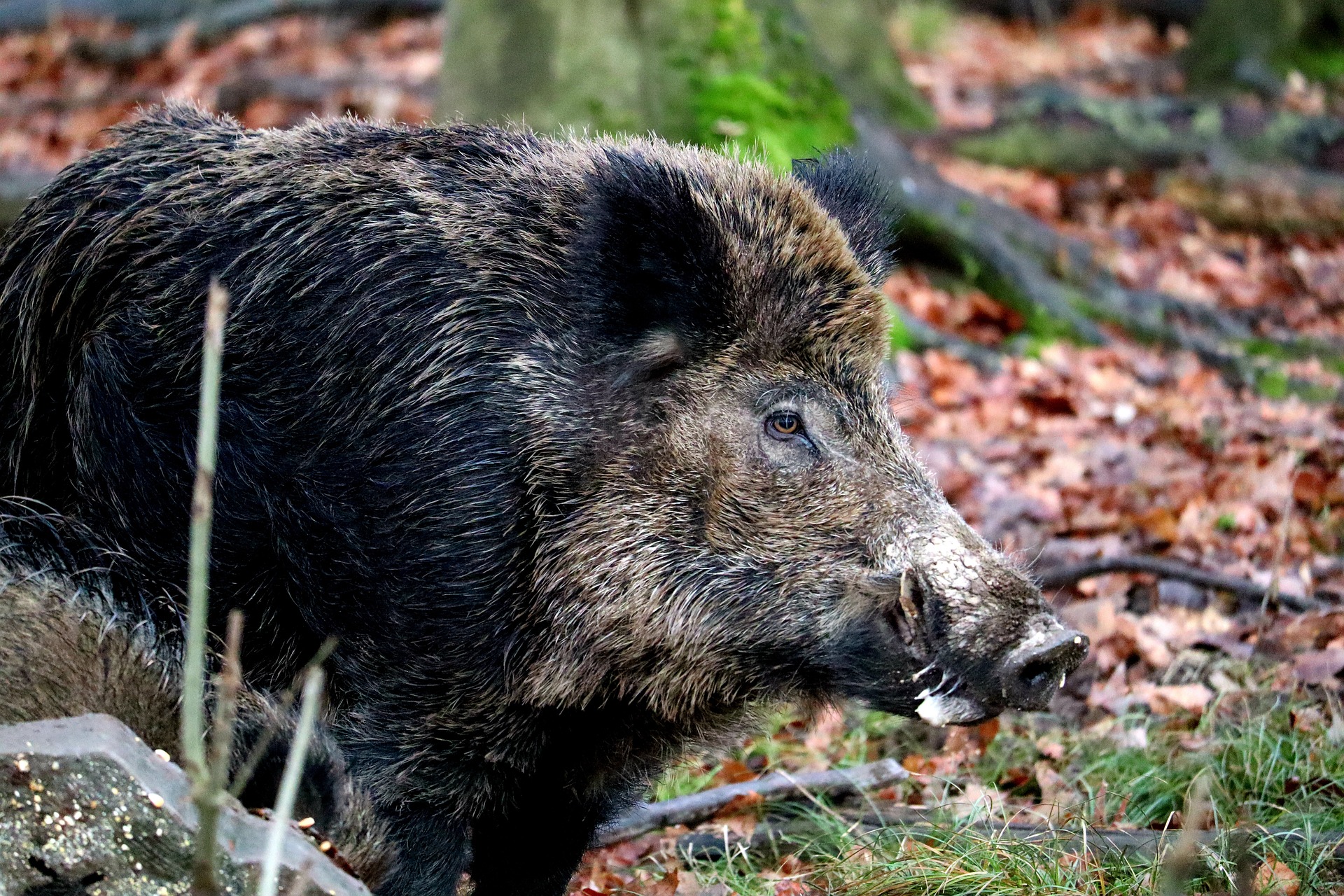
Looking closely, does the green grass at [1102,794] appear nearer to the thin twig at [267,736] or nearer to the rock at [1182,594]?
the rock at [1182,594]

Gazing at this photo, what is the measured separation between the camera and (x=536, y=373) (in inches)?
175

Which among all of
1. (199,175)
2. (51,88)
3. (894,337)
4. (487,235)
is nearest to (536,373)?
(487,235)

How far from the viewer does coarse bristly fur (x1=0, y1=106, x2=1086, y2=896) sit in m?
4.34

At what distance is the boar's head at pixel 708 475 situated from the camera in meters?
Answer: 4.32

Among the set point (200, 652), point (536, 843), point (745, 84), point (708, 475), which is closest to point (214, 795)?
point (200, 652)

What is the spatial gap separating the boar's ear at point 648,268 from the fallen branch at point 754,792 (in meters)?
1.82

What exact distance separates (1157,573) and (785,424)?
289 cm

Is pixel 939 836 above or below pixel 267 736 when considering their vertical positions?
below

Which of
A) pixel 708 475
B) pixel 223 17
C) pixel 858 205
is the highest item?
pixel 858 205

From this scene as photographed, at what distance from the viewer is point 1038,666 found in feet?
12.7

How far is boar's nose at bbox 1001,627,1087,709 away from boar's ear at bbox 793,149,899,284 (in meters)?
1.73

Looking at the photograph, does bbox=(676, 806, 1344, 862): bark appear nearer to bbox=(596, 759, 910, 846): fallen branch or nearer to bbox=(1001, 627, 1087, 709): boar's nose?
bbox=(596, 759, 910, 846): fallen branch

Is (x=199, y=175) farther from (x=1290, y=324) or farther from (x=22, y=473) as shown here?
(x=1290, y=324)

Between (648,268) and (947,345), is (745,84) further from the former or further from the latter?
(648,268)
